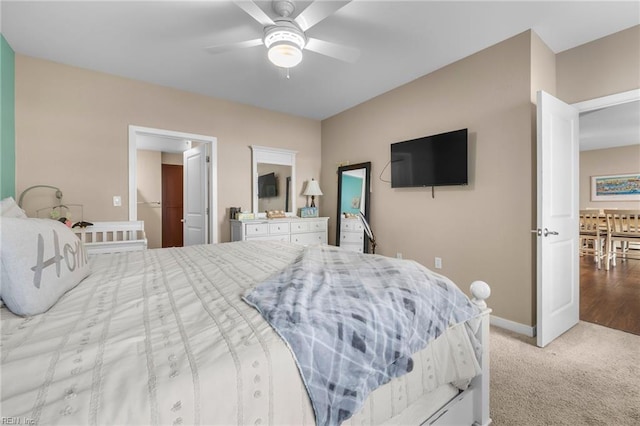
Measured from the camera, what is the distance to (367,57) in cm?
283

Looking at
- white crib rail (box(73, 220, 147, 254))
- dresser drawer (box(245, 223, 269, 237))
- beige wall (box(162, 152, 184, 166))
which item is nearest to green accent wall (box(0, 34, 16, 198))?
white crib rail (box(73, 220, 147, 254))

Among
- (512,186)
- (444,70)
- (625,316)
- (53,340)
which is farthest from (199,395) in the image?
(625,316)

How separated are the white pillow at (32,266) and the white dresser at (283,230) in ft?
8.63

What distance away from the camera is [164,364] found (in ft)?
2.06

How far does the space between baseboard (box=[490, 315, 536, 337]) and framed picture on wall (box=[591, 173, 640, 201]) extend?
628 cm

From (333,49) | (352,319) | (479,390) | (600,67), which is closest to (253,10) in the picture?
(333,49)

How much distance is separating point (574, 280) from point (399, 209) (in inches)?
71.3

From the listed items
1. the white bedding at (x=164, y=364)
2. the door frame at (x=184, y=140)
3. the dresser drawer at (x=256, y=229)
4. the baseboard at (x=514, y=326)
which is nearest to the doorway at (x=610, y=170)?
the baseboard at (x=514, y=326)

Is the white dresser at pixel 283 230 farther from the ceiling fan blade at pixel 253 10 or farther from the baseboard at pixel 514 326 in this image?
the baseboard at pixel 514 326

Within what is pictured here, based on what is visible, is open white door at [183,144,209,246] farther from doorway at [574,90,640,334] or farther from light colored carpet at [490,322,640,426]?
doorway at [574,90,640,334]

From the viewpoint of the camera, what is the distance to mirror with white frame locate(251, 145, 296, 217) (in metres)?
4.21

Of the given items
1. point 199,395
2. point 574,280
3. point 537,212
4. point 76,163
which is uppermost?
point 76,163

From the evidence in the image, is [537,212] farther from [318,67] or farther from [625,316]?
[318,67]

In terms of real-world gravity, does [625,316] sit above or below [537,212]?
below
